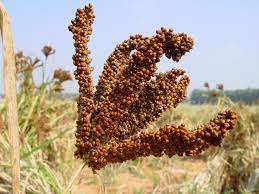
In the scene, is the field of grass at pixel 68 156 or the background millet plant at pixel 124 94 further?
the field of grass at pixel 68 156

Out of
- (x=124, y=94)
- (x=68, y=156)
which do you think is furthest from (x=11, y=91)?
(x=68, y=156)

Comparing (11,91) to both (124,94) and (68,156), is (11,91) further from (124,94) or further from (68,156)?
(68,156)

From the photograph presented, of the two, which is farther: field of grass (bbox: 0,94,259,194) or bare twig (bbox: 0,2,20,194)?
field of grass (bbox: 0,94,259,194)

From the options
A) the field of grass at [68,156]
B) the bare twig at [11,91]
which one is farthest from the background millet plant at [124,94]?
the field of grass at [68,156]

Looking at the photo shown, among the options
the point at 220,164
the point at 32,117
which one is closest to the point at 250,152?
the point at 220,164

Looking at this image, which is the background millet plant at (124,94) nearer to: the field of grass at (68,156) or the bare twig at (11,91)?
the bare twig at (11,91)

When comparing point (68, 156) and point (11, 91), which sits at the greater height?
point (11, 91)

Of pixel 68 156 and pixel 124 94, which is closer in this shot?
pixel 124 94

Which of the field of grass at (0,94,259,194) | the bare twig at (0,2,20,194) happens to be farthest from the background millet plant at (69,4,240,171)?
the field of grass at (0,94,259,194)

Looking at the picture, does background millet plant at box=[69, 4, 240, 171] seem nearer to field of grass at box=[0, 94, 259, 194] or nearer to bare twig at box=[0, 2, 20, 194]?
bare twig at box=[0, 2, 20, 194]
